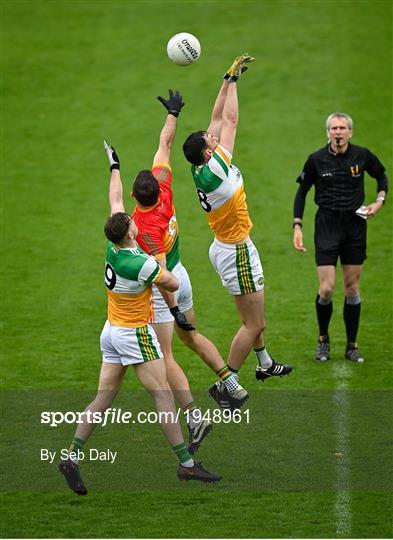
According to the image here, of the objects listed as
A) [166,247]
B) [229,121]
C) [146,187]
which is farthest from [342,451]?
[229,121]

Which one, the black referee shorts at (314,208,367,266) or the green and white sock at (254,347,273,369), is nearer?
the green and white sock at (254,347,273,369)

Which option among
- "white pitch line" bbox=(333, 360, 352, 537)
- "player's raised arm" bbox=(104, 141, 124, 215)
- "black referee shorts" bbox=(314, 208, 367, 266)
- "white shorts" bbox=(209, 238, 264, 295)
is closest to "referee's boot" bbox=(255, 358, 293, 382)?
"white pitch line" bbox=(333, 360, 352, 537)

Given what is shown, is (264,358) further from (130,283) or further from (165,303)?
(130,283)

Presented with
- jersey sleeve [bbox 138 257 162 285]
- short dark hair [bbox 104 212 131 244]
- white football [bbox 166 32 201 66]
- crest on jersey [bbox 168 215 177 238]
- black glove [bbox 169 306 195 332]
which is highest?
white football [bbox 166 32 201 66]

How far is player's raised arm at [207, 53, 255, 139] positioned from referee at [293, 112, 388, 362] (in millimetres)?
1893

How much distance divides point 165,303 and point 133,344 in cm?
75

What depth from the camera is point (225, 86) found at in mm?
11141

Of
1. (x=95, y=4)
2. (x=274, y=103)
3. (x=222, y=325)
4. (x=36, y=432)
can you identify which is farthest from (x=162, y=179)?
(x=95, y=4)

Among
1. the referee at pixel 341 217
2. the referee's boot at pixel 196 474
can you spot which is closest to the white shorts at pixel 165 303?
the referee's boot at pixel 196 474

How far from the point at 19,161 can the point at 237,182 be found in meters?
9.28

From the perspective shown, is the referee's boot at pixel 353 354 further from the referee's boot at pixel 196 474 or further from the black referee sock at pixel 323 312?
the referee's boot at pixel 196 474

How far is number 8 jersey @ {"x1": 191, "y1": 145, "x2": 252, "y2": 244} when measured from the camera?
10.8 meters

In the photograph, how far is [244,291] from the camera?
1129cm

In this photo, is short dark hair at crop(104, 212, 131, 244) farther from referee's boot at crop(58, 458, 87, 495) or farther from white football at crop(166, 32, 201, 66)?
white football at crop(166, 32, 201, 66)
